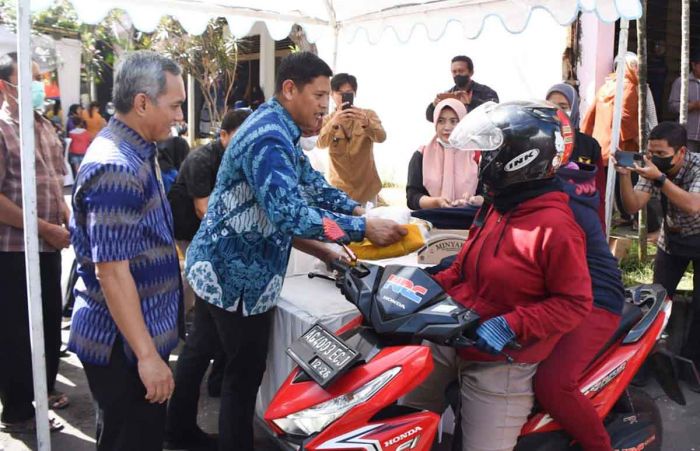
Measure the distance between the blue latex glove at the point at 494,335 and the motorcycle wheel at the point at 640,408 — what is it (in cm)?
99

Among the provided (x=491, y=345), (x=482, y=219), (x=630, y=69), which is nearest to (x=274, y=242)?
(x=482, y=219)

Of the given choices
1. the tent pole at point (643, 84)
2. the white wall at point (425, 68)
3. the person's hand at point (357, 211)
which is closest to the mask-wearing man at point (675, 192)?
the tent pole at point (643, 84)

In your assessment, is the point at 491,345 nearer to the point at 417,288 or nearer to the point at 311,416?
the point at 417,288

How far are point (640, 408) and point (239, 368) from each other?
5.51ft

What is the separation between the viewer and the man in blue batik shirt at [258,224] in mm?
2275

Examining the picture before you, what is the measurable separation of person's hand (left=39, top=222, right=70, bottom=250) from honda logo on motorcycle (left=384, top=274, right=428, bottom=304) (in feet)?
6.75

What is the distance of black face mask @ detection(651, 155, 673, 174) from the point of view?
12.7 ft

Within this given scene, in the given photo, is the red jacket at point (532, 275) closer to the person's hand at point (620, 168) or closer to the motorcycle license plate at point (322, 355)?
the motorcycle license plate at point (322, 355)

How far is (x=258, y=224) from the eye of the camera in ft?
8.07

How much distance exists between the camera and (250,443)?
279 cm

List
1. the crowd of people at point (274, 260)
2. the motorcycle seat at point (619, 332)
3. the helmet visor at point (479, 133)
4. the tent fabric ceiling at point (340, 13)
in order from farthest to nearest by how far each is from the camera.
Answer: the tent fabric ceiling at point (340, 13), the motorcycle seat at point (619, 332), the helmet visor at point (479, 133), the crowd of people at point (274, 260)

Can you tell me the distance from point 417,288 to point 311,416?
20.0 inches

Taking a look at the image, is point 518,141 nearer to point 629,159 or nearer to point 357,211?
point 357,211

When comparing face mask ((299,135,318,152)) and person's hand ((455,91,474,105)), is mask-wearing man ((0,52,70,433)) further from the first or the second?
person's hand ((455,91,474,105))
